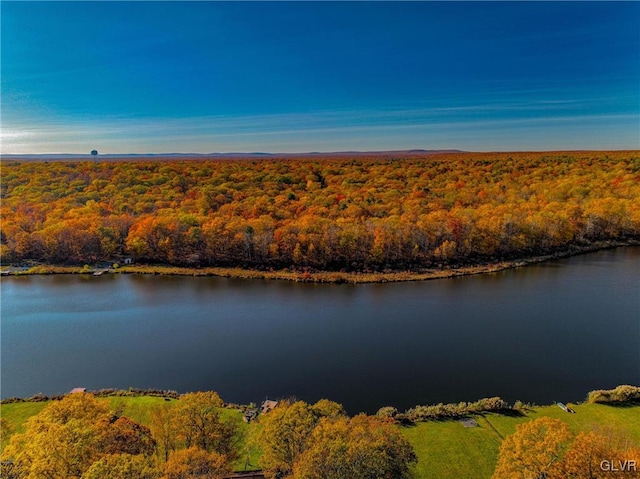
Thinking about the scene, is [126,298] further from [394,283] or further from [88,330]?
[394,283]

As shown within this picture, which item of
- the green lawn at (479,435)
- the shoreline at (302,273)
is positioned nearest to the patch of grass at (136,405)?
the green lawn at (479,435)

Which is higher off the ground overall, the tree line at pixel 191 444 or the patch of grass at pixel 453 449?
the tree line at pixel 191 444

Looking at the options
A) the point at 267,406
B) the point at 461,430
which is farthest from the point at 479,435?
the point at 267,406

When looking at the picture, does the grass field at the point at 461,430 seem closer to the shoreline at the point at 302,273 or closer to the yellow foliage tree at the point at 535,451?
the yellow foliage tree at the point at 535,451

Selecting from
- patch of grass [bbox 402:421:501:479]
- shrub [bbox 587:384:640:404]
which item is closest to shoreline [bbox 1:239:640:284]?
shrub [bbox 587:384:640:404]

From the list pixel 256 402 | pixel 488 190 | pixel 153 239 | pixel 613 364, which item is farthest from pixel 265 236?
pixel 488 190

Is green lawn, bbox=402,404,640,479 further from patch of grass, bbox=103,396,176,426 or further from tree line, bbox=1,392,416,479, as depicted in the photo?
patch of grass, bbox=103,396,176,426
